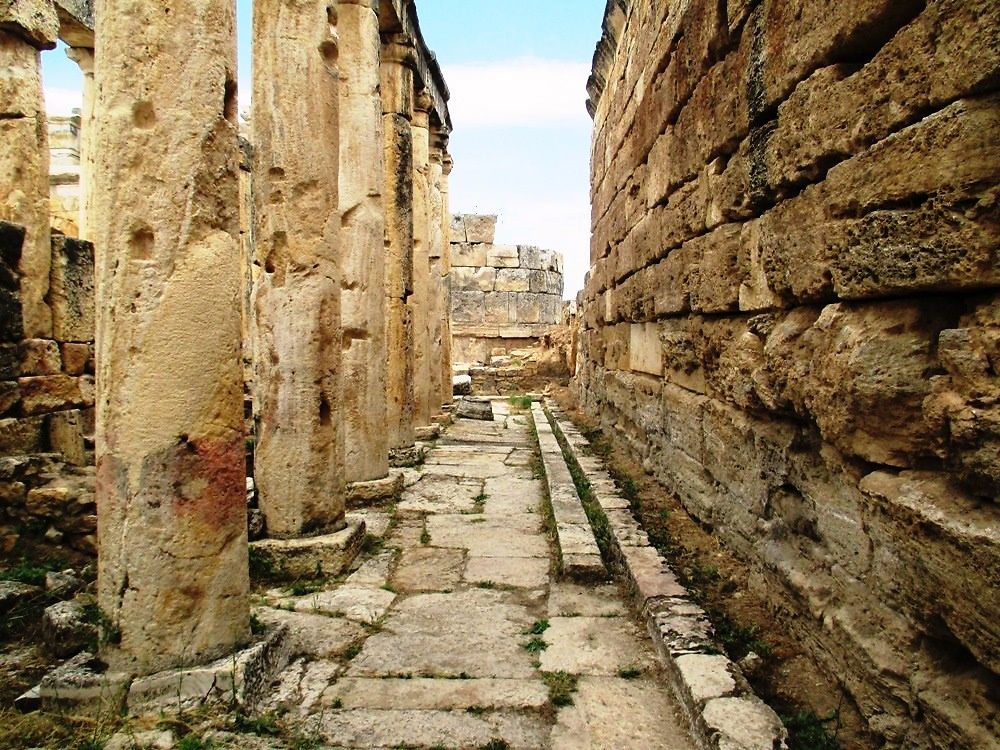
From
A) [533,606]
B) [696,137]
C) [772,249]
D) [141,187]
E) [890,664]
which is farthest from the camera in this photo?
[696,137]

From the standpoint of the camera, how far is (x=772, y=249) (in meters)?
3.84

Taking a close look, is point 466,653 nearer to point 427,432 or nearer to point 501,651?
point 501,651

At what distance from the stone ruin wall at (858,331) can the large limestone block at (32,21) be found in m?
5.84

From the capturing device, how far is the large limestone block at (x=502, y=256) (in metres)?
22.2

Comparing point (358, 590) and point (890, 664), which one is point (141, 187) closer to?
point (358, 590)

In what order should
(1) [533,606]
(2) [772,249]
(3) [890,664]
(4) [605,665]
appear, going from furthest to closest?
(1) [533,606] < (2) [772,249] < (4) [605,665] < (3) [890,664]

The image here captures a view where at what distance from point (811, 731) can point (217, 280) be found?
9.63 ft

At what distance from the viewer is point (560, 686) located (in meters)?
3.22

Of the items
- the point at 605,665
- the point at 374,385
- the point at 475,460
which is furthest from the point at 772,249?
the point at 475,460

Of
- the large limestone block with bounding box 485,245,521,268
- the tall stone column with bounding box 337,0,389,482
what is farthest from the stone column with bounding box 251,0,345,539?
the large limestone block with bounding box 485,245,521,268

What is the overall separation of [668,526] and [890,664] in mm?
2958

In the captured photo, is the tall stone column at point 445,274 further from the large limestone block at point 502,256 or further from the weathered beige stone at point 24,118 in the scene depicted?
the large limestone block at point 502,256

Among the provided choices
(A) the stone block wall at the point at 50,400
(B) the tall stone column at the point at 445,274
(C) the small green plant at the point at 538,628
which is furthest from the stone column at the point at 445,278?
(C) the small green plant at the point at 538,628

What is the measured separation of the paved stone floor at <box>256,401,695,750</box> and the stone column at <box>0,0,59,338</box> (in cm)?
409
